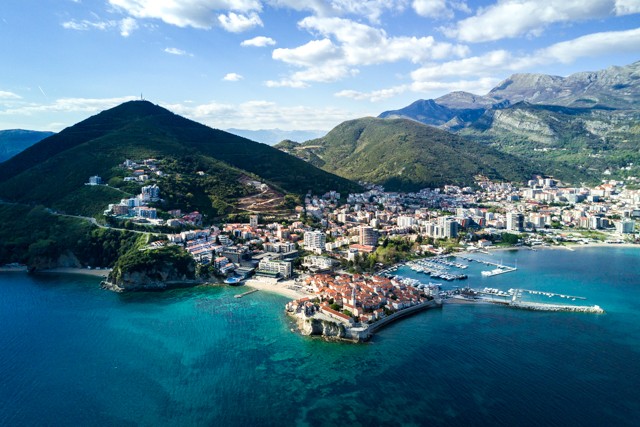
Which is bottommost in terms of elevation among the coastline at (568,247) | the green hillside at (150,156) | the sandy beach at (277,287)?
the sandy beach at (277,287)

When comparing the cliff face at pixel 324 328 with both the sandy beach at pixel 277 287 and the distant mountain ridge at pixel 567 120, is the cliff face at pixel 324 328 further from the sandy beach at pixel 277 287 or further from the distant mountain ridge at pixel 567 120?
the distant mountain ridge at pixel 567 120

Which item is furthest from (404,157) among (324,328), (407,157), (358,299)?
(324,328)

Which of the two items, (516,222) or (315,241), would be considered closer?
(315,241)

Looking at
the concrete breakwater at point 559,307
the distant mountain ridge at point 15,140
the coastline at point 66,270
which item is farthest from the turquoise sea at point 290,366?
the distant mountain ridge at point 15,140

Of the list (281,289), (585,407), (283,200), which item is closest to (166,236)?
(281,289)

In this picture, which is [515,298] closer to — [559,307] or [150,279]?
[559,307]

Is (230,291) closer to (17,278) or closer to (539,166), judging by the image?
(17,278)
